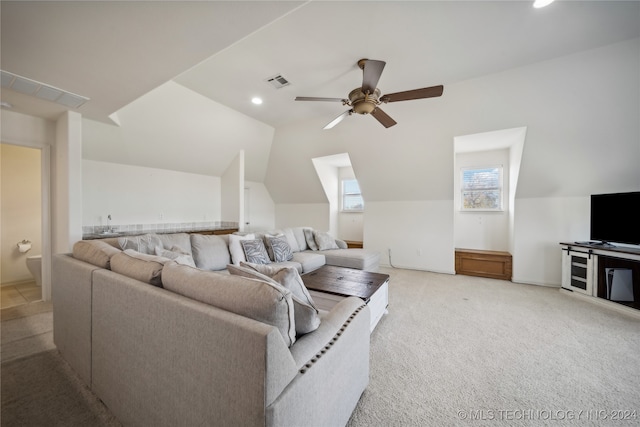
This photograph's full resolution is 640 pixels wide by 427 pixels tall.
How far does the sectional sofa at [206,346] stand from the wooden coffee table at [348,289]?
0.76 metres

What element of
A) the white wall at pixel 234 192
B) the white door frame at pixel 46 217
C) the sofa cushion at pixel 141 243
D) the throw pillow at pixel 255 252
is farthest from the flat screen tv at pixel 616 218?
the white door frame at pixel 46 217

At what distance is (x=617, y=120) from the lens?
290 centimetres

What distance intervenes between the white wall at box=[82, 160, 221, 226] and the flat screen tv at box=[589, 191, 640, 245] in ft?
22.8

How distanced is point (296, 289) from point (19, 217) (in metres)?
5.50

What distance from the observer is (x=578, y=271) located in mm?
3316

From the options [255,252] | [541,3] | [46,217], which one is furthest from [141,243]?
[541,3]

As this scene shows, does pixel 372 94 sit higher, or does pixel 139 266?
pixel 372 94

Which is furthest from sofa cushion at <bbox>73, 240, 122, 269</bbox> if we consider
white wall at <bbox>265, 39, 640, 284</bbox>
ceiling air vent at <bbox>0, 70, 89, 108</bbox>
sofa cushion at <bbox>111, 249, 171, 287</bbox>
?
white wall at <bbox>265, 39, 640, 284</bbox>

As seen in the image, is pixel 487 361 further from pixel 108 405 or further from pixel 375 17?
pixel 375 17

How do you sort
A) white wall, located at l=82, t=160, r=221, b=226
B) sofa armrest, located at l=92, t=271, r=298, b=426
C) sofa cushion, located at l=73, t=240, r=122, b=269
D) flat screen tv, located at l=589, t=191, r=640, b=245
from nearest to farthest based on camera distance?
sofa armrest, located at l=92, t=271, r=298, b=426 → sofa cushion, located at l=73, t=240, r=122, b=269 → flat screen tv, located at l=589, t=191, r=640, b=245 → white wall, located at l=82, t=160, r=221, b=226

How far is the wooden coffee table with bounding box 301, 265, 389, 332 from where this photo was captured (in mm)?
2236

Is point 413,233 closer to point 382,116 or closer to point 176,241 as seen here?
point 382,116

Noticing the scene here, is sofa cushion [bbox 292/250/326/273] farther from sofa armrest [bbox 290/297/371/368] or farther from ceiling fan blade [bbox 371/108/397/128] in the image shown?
ceiling fan blade [bbox 371/108/397/128]

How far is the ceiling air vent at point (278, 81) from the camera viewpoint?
118 inches
